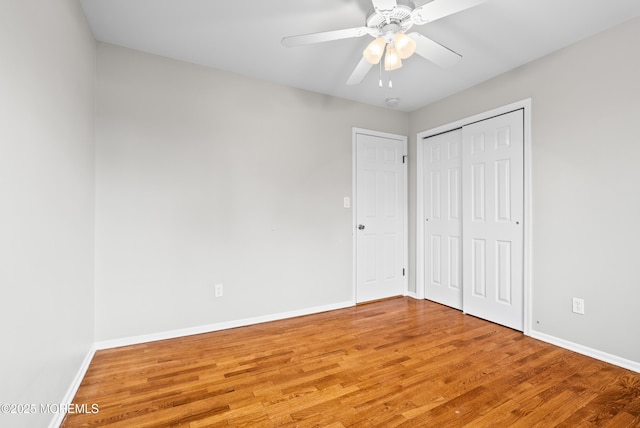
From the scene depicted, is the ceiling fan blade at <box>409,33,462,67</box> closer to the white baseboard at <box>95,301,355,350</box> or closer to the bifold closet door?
the bifold closet door

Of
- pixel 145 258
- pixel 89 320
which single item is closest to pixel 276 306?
pixel 145 258

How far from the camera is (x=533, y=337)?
2.62 metres

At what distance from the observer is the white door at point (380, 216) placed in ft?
11.9

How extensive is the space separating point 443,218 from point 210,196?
8.68ft

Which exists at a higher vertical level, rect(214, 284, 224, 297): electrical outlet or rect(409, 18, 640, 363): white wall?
rect(409, 18, 640, 363): white wall

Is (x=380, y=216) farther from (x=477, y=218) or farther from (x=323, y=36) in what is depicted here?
(x=323, y=36)

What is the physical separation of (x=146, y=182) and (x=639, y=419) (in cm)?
360

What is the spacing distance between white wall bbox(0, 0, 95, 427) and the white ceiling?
0.39m

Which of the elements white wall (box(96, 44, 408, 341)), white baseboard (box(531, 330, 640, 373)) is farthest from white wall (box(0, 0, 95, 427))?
white baseboard (box(531, 330, 640, 373))

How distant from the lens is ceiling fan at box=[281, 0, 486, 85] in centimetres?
157

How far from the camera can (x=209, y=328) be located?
9.11ft

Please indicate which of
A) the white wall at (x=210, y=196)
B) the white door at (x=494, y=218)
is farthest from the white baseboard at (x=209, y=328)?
the white door at (x=494, y=218)

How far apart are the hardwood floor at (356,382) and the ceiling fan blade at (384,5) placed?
2.21 metres

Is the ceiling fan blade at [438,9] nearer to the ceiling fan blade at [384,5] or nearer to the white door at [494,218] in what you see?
the ceiling fan blade at [384,5]
